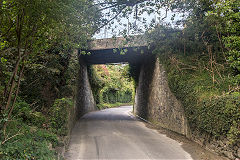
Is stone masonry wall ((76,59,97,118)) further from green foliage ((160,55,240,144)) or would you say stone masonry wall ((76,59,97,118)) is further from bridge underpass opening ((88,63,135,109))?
green foliage ((160,55,240,144))

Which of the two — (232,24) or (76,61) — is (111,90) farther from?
(232,24)

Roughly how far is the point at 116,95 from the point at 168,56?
30.5 meters

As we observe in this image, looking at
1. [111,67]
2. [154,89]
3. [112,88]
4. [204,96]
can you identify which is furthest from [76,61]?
[111,67]

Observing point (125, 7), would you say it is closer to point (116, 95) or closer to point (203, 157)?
point (203, 157)

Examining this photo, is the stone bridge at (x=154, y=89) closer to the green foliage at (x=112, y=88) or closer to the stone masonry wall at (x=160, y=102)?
the stone masonry wall at (x=160, y=102)

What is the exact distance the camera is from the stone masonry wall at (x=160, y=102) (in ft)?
33.0

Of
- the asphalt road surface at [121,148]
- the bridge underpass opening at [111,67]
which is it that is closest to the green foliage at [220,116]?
the asphalt road surface at [121,148]

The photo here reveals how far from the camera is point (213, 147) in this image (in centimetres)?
684

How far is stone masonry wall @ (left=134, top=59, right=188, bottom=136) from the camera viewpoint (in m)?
10.1

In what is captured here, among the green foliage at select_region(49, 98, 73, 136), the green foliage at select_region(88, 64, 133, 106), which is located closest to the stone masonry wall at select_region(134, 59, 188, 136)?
the green foliage at select_region(49, 98, 73, 136)

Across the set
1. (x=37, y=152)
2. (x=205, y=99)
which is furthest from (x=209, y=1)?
(x=37, y=152)

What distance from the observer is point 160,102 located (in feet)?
41.5

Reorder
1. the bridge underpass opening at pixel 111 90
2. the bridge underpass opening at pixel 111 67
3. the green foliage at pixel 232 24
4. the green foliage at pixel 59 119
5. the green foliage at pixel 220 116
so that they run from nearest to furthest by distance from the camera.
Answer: the green foliage at pixel 220 116 → the green foliage at pixel 232 24 → the green foliage at pixel 59 119 → the bridge underpass opening at pixel 111 67 → the bridge underpass opening at pixel 111 90

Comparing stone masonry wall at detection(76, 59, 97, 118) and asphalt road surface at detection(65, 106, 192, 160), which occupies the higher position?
stone masonry wall at detection(76, 59, 97, 118)
